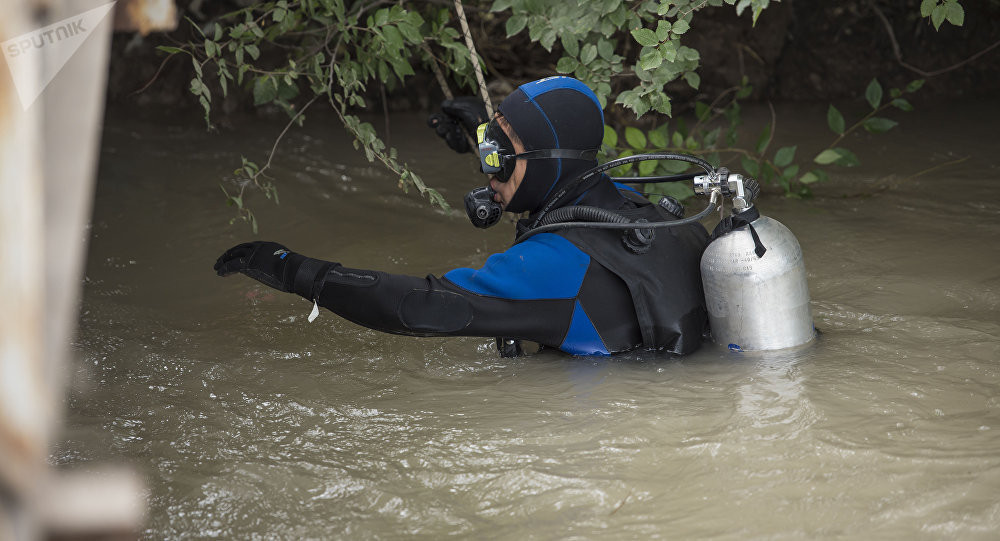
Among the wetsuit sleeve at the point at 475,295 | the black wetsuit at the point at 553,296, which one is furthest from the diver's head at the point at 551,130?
the wetsuit sleeve at the point at 475,295

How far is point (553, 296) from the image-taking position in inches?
107

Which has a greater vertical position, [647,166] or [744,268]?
[647,166]

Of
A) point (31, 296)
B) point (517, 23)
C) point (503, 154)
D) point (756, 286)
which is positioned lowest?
point (756, 286)

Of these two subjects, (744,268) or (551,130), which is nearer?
(744,268)

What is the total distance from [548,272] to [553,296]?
80 millimetres

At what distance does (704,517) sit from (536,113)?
1.39 meters

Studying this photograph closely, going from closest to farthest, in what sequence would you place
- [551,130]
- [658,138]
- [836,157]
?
[551,130] → [658,138] → [836,157]

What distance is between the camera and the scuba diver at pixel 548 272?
2.66 metres

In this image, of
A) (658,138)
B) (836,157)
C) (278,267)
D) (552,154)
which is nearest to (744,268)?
(552,154)

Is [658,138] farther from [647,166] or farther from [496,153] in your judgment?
[496,153]

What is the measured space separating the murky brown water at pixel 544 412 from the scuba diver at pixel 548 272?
174 millimetres

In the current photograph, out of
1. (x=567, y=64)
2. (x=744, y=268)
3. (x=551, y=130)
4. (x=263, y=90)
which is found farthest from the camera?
(x=263, y=90)

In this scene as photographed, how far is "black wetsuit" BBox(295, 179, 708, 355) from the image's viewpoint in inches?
104

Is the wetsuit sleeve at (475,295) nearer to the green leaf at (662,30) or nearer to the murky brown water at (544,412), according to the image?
the murky brown water at (544,412)
